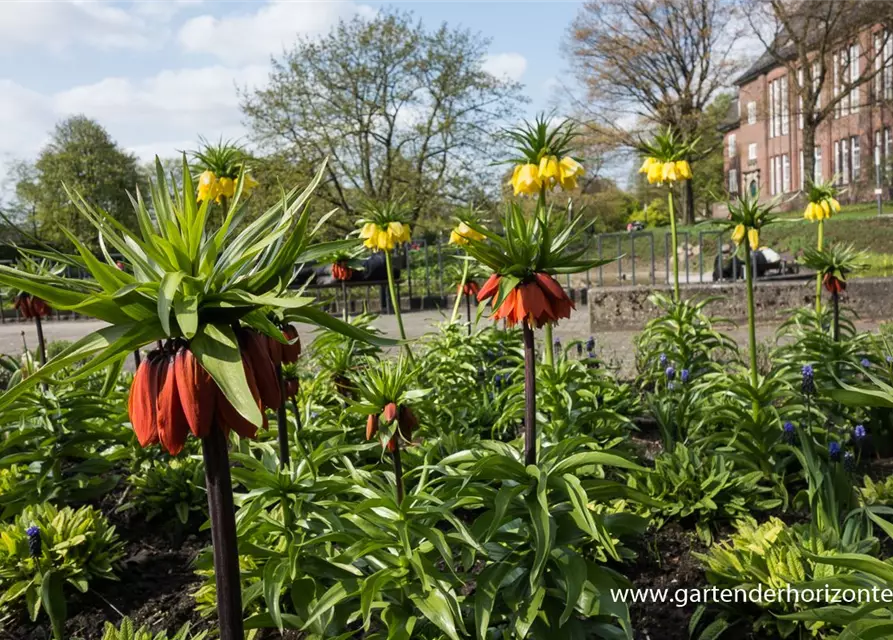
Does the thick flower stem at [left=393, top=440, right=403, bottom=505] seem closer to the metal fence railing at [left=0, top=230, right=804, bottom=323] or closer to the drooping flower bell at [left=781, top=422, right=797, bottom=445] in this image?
the drooping flower bell at [left=781, top=422, right=797, bottom=445]

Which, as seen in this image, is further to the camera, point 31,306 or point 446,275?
point 446,275

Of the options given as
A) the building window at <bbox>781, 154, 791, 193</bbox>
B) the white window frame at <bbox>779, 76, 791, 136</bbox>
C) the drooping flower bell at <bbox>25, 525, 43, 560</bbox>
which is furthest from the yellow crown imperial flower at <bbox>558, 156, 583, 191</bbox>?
the building window at <bbox>781, 154, 791, 193</bbox>

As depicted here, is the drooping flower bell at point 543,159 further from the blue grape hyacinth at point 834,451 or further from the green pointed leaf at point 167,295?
the green pointed leaf at point 167,295

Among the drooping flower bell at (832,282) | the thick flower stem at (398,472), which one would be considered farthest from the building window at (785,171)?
the thick flower stem at (398,472)

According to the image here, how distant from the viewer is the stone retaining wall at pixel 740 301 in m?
9.05

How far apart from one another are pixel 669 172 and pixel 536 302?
3.36m

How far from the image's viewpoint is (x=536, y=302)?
2068 millimetres

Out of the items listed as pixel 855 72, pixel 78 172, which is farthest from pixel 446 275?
pixel 855 72

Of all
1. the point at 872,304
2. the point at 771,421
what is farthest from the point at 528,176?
the point at 872,304

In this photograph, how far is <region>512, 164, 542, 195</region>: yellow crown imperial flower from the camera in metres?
3.80

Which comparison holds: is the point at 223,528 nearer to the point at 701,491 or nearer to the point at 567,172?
the point at 701,491

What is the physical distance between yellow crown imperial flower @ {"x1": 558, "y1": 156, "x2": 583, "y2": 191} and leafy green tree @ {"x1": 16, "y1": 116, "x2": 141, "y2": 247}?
33.6m

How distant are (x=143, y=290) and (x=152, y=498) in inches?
89.4

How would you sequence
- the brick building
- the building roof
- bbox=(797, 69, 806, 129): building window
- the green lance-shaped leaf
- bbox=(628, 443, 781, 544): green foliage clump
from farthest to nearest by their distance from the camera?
the building roof, the brick building, bbox=(797, 69, 806, 129): building window, bbox=(628, 443, 781, 544): green foliage clump, the green lance-shaped leaf
